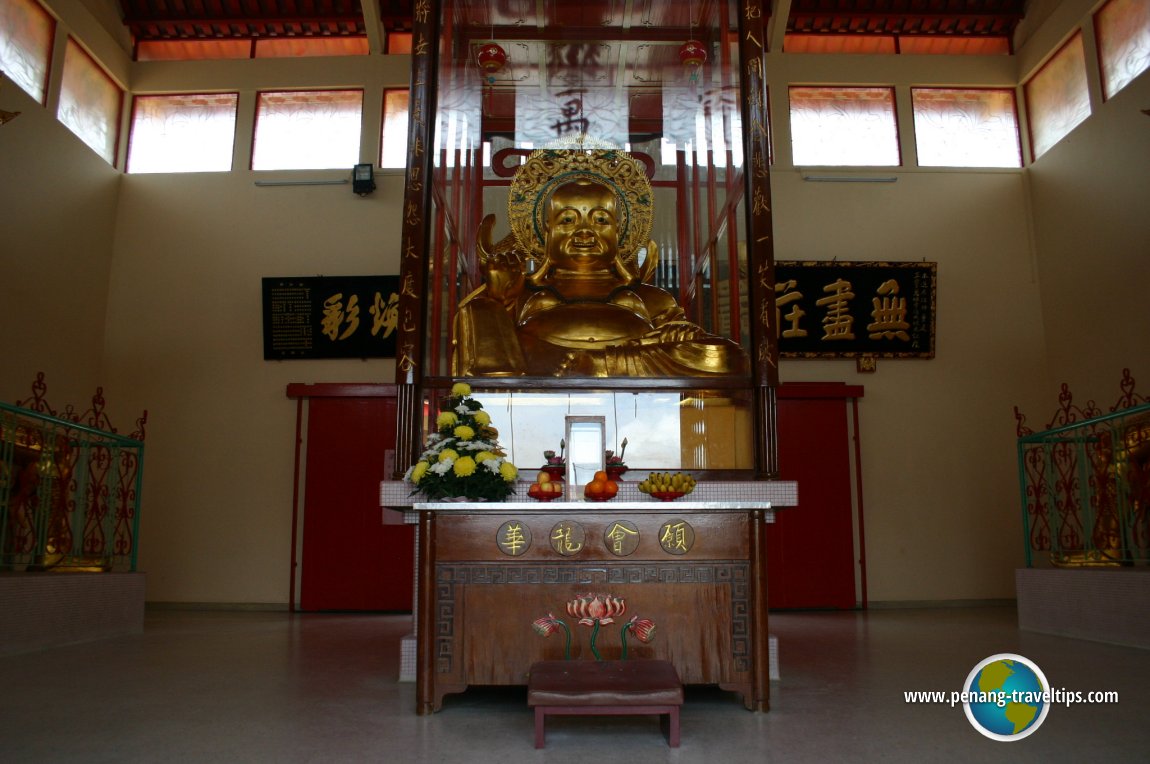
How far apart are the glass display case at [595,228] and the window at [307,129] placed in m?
2.73

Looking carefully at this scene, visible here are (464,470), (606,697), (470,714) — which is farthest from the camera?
(464,470)

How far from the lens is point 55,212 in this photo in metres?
5.96

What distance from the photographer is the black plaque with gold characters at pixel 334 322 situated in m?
6.50

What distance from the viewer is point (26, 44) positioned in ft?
18.9

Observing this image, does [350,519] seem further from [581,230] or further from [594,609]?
[594,609]

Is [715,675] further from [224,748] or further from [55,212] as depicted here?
[55,212]

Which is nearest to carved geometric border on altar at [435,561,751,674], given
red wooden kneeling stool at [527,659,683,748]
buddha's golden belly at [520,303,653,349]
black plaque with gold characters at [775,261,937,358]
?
red wooden kneeling stool at [527,659,683,748]

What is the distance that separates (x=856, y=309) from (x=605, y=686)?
5.00m

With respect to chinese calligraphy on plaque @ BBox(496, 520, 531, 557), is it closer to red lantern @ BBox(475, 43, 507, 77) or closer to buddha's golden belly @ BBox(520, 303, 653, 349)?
buddha's golden belly @ BBox(520, 303, 653, 349)

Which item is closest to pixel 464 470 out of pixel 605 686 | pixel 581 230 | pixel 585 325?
pixel 605 686

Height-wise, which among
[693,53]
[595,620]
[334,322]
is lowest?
[595,620]

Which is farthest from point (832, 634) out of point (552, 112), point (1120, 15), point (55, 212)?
point (55, 212)
